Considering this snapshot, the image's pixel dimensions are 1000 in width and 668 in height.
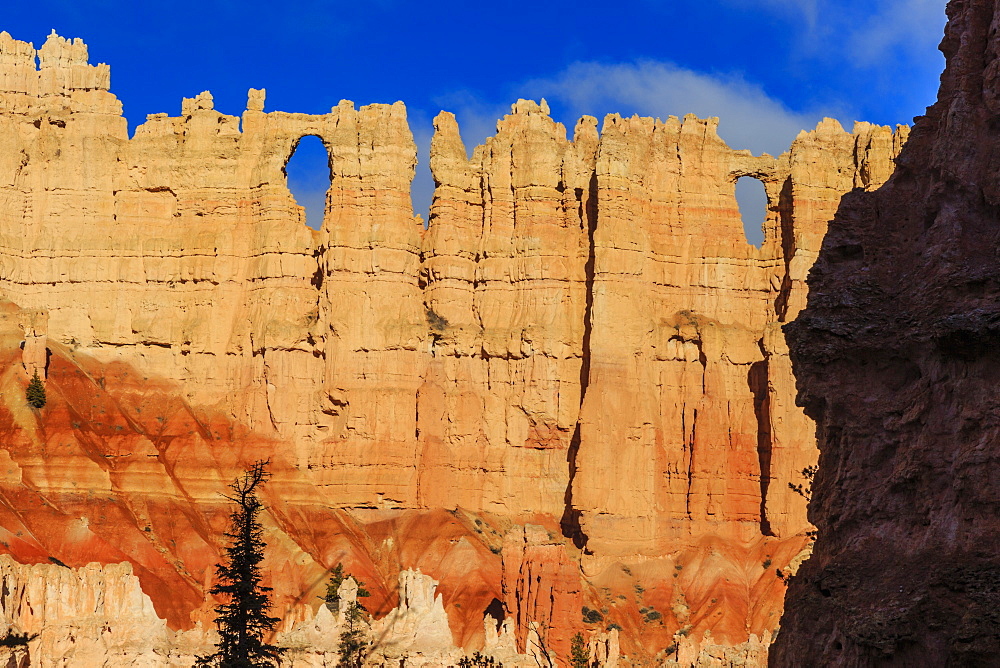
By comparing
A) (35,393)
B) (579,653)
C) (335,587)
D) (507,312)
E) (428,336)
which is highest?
(507,312)

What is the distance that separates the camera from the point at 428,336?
248 feet

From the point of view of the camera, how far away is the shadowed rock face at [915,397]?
426 inches

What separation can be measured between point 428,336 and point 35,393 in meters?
20.3

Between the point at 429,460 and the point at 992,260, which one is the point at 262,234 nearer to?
the point at 429,460

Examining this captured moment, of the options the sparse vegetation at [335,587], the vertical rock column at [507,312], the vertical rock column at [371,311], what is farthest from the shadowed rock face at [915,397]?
the vertical rock column at [507,312]

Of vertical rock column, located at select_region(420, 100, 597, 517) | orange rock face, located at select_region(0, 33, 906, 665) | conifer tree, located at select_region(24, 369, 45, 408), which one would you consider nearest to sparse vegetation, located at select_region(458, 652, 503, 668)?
orange rock face, located at select_region(0, 33, 906, 665)

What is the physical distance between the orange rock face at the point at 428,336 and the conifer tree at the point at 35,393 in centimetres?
62

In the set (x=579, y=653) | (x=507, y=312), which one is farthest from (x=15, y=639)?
(x=507, y=312)

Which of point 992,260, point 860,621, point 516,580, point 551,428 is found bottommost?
point 860,621

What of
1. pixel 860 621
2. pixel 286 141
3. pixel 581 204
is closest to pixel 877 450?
pixel 860 621

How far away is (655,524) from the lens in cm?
7119

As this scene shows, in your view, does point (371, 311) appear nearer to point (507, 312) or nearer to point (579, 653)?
point (507, 312)

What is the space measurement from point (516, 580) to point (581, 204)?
26172 millimetres

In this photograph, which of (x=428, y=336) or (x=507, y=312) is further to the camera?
(x=507, y=312)
